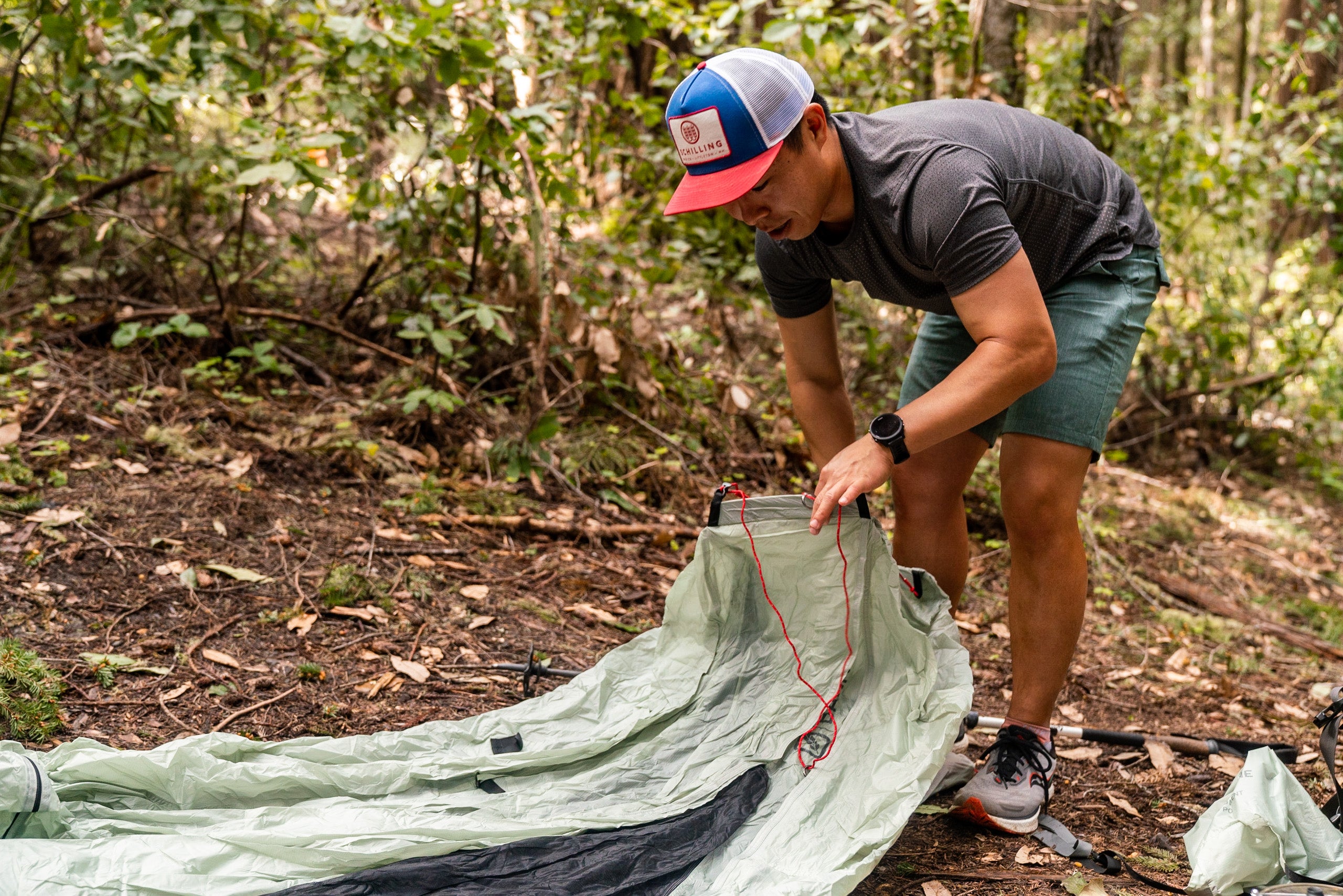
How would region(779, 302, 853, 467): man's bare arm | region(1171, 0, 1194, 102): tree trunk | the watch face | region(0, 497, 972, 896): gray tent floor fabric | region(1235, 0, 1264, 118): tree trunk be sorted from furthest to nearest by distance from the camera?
1. region(1171, 0, 1194, 102): tree trunk
2. region(1235, 0, 1264, 118): tree trunk
3. region(779, 302, 853, 467): man's bare arm
4. the watch face
5. region(0, 497, 972, 896): gray tent floor fabric

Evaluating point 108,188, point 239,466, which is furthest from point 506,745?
point 108,188

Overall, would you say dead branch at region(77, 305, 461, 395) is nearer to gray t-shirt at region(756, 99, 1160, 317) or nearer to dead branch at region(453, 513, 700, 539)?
dead branch at region(453, 513, 700, 539)

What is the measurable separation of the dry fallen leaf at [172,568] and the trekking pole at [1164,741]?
6.69 feet

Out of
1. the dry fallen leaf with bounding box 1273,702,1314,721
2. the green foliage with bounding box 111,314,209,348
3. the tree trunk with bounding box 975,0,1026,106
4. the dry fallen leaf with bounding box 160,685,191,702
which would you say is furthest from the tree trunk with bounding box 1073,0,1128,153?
the dry fallen leaf with bounding box 160,685,191,702

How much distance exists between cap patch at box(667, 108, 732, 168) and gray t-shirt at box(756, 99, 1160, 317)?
263 millimetres

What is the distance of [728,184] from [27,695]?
1.74 meters

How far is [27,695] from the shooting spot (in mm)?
1978

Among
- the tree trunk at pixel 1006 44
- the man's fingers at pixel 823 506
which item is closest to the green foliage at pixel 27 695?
the man's fingers at pixel 823 506

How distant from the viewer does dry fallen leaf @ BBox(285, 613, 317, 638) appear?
2479 mm

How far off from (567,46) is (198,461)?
2.12 m

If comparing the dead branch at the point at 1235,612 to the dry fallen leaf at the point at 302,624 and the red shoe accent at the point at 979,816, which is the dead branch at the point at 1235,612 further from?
the dry fallen leaf at the point at 302,624

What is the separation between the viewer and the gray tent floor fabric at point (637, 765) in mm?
1547

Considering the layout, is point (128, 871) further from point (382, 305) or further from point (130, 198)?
point (130, 198)

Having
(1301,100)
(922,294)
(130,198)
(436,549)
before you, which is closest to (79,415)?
(436,549)
